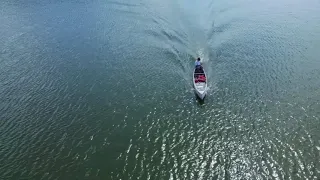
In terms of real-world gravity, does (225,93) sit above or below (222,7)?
below

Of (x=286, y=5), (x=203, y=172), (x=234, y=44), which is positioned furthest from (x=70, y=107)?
(x=286, y=5)

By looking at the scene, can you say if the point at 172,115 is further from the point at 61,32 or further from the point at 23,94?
the point at 61,32

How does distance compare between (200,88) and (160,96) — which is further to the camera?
(160,96)

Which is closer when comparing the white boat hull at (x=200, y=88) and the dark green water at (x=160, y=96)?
the dark green water at (x=160, y=96)

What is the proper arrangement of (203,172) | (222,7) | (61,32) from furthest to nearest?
(222,7)
(61,32)
(203,172)

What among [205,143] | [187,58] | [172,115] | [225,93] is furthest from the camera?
[187,58]

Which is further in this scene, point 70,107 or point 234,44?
point 234,44

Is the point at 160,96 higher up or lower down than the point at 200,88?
lower down

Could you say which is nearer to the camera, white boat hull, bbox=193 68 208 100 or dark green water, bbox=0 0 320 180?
dark green water, bbox=0 0 320 180
